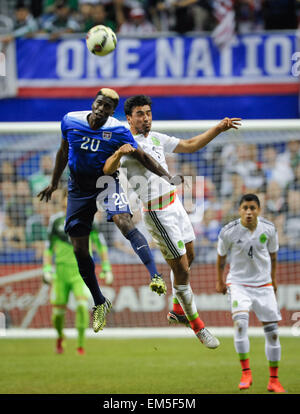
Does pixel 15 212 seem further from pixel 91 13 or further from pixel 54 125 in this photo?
pixel 91 13

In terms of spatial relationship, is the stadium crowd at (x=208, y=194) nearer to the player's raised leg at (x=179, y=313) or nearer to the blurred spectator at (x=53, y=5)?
the player's raised leg at (x=179, y=313)

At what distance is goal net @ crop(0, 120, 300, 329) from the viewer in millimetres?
12938

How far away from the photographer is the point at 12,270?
1335cm

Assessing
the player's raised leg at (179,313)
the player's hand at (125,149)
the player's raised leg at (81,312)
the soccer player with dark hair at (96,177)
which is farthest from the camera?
the player's raised leg at (81,312)

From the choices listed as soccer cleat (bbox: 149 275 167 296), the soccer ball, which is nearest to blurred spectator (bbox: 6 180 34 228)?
the soccer ball

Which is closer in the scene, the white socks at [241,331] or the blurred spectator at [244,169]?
the white socks at [241,331]

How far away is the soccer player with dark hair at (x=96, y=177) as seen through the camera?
287 inches

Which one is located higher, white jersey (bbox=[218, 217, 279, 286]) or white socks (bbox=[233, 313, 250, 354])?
white jersey (bbox=[218, 217, 279, 286])

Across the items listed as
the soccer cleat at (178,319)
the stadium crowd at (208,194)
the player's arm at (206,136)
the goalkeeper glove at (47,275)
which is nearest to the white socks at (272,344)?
the soccer cleat at (178,319)

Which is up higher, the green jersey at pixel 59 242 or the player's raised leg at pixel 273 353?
the green jersey at pixel 59 242

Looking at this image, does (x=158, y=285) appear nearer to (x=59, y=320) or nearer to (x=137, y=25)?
(x=59, y=320)

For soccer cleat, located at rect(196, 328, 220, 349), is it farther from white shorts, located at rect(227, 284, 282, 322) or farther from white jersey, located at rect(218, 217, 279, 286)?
white jersey, located at rect(218, 217, 279, 286)

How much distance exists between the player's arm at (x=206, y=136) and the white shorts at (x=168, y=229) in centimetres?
60

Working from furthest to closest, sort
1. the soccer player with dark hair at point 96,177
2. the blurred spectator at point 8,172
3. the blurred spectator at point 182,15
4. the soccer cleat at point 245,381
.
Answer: the blurred spectator at point 182,15, the blurred spectator at point 8,172, the soccer cleat at point 245,381, the soccer player with dark hair at point 96,177
